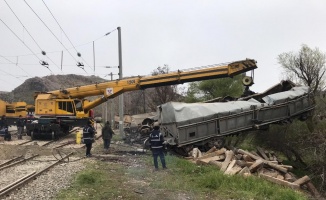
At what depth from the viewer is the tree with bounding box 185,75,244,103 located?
3559cm

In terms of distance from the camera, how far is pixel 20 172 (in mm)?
10859

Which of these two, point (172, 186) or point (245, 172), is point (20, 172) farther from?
point (245, 172)

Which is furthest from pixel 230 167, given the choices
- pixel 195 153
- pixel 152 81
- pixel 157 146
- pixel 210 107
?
pixel 152 81

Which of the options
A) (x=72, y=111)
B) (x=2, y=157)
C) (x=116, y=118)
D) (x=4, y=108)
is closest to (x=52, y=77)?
(x=116, y=118)

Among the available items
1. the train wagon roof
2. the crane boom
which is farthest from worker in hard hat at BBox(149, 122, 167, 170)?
the crane boom

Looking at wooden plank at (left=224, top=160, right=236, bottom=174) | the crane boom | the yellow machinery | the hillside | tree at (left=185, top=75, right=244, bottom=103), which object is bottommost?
wooden plank at (left=224, top=160, right=236, bottom=174)

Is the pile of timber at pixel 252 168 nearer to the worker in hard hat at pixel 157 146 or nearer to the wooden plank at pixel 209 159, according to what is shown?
the wooden plank at pixel 209 159

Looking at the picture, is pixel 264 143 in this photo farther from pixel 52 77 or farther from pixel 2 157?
pixel 52 77

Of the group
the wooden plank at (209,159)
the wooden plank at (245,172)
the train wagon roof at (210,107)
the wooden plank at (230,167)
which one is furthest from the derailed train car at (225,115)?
the wooden plank at (245,172)

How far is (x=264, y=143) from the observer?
20.1m

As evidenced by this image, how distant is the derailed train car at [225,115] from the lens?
576 inches

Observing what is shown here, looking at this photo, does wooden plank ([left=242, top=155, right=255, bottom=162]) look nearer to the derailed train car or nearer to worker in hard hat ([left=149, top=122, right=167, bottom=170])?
the derailed train car

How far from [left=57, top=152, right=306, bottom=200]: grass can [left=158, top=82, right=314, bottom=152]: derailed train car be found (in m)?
3.60

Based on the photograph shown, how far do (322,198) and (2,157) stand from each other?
43.0 feet
